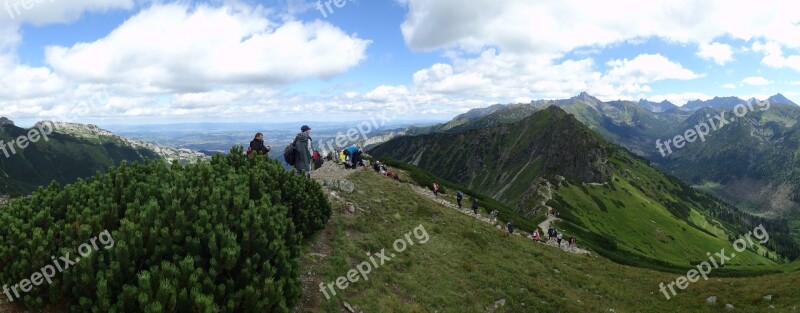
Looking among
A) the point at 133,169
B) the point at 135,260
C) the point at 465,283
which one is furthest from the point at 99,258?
the point at 465,283

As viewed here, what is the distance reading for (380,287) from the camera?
17.7 metres

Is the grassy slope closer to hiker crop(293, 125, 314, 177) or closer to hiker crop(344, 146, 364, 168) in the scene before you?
hiker crop(293, 125, 314, 177)

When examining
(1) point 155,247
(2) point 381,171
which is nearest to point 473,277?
(1) point 155,247

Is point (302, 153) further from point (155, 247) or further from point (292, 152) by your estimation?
point (155, 247)

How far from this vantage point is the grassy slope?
59.5ft

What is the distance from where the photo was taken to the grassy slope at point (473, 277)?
1814 centimetres

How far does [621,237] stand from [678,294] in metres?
99.3

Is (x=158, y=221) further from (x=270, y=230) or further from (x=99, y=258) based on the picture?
(x=270, y=230)

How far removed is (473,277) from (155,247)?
16.2m

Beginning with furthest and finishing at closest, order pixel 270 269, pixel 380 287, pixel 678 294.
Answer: pixel 678 294 → pixel 380 287 → pixel 270 269

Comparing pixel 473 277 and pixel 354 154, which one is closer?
pixel 473 277

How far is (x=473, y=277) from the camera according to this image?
2258cm

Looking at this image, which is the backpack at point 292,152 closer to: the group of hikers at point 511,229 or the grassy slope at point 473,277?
the grassy slope at point 473,277

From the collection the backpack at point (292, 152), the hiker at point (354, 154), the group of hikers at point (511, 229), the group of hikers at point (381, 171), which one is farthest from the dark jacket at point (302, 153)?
the group of hikers at point (381, 171)
